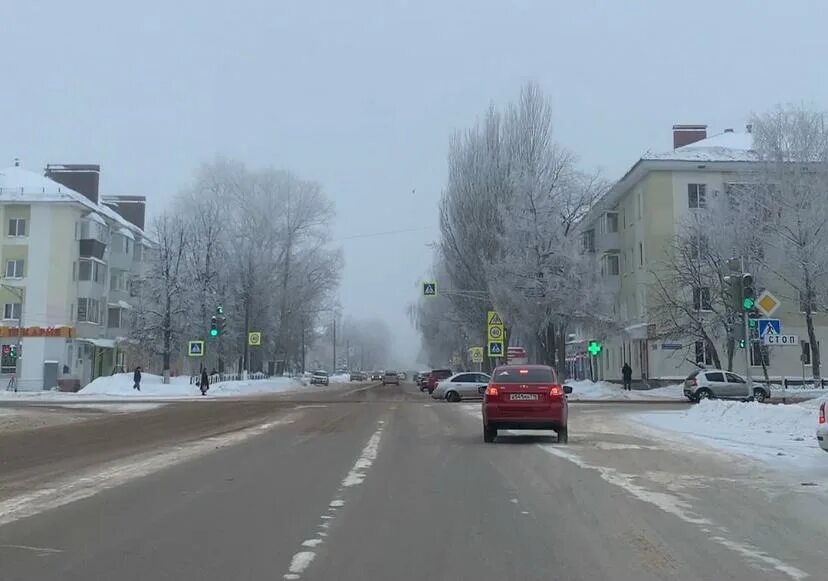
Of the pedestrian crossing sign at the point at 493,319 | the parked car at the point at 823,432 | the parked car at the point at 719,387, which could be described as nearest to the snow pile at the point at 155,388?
the pedestrian crossing sign at the point at 493,319

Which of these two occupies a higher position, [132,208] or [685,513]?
[132,208]

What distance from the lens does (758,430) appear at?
2005cm

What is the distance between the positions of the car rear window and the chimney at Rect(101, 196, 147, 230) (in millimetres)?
71241

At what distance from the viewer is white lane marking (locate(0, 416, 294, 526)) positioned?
9.49m

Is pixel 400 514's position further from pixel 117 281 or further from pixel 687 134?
pixel 117 281

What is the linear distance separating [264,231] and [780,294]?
39.7 meters

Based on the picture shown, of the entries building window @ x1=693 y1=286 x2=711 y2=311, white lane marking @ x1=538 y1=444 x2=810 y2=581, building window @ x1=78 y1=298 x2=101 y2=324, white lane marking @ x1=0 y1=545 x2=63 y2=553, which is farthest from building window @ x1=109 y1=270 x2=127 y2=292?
white lane marking @ x1=0 y1=545 x2=63 y2=553

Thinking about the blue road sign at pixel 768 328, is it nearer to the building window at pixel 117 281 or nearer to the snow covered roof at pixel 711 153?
the snow covered roof at pixel 711 153

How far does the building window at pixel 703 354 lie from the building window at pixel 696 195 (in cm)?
914

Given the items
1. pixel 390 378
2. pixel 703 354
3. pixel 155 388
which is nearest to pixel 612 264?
pixel 703 354

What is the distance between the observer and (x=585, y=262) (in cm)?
4762

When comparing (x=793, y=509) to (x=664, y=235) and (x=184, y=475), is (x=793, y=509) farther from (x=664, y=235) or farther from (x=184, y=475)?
(x=664, y=235)

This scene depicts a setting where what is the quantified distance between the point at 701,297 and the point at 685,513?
131 feet

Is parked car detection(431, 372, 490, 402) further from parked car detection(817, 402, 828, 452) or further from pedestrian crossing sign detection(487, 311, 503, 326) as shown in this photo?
parked car detection(817, 402, 828, 452)
